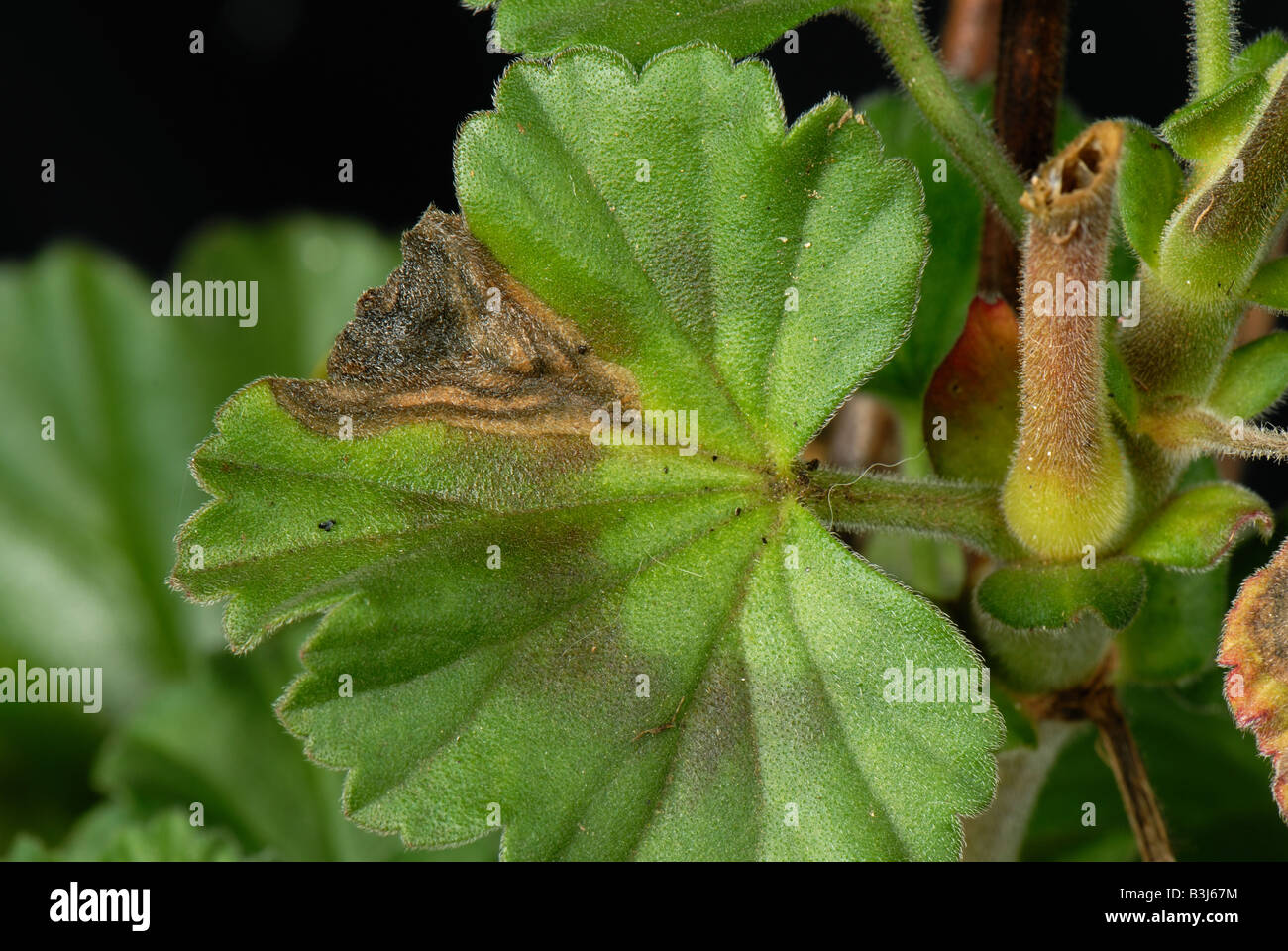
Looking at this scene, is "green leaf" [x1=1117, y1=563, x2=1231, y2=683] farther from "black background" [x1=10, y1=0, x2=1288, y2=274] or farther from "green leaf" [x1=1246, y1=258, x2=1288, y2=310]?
"black background" [x1=10, y1=0, x2=1288, y2=274]

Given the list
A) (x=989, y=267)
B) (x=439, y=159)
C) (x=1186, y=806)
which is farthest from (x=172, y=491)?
(x=1186, y=806)

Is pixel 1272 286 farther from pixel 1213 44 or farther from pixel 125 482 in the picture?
pixel 125 482

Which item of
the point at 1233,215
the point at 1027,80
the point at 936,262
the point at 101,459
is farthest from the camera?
the point at 101,459

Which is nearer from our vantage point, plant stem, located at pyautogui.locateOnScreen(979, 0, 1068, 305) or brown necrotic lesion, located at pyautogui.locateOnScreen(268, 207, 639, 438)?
brown necrotic lesion, located at pyautogui.locateOnScreen(268, 207, 639, 438)

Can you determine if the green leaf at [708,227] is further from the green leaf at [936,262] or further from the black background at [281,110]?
the black background at [281,110]

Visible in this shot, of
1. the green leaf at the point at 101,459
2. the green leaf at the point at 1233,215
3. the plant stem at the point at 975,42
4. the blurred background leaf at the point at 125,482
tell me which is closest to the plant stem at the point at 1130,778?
the green leaf at the point at 1233,215

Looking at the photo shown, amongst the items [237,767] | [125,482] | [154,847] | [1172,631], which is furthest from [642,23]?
[125,482]

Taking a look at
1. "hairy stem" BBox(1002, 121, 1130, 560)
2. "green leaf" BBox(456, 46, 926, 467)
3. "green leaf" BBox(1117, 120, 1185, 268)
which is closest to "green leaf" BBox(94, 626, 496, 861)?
"green leaf" BBox(456, 46, 926, 467)

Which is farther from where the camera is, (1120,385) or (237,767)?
(237,767)

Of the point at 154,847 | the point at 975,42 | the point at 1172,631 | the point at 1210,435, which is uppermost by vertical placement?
the point at 975,42
